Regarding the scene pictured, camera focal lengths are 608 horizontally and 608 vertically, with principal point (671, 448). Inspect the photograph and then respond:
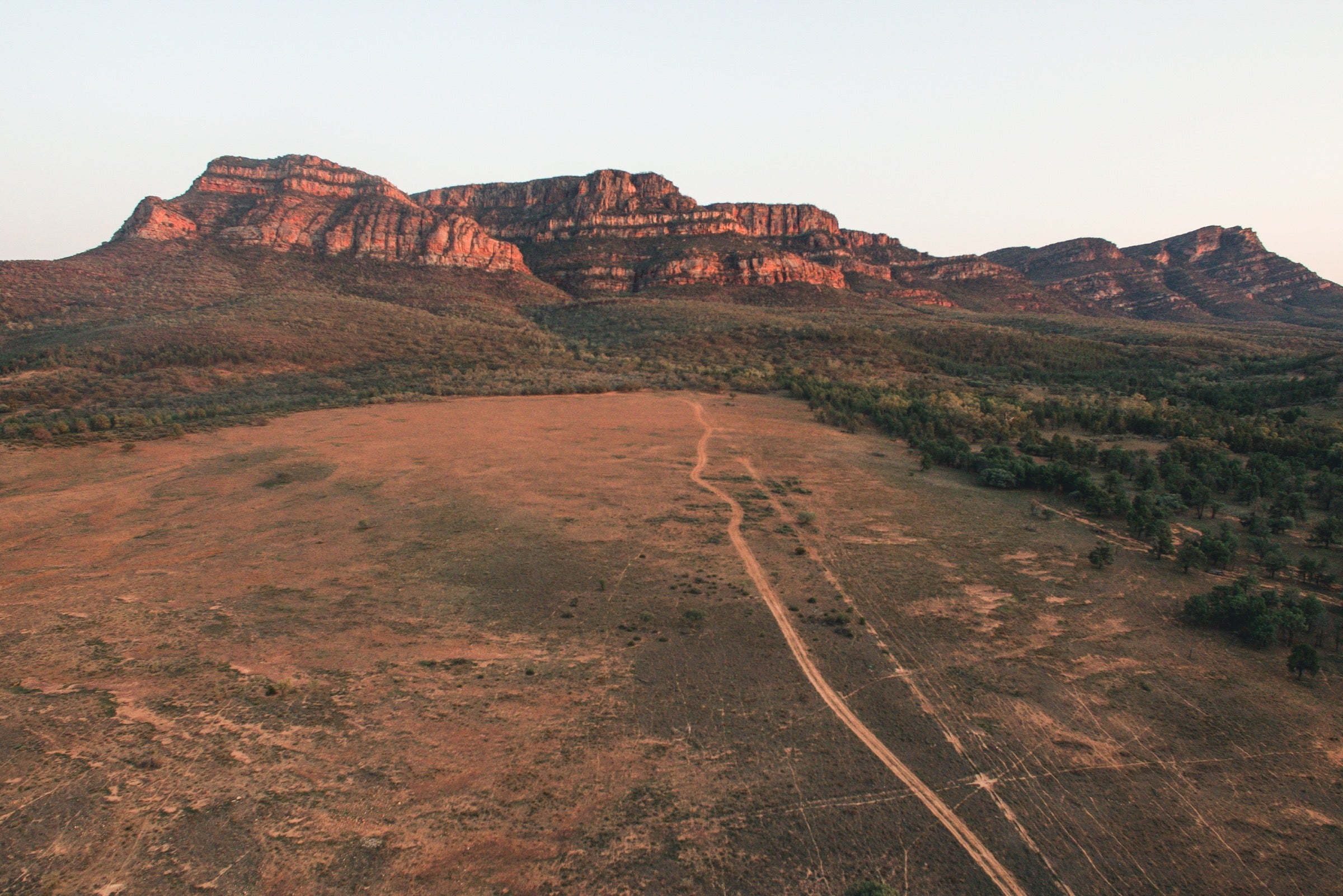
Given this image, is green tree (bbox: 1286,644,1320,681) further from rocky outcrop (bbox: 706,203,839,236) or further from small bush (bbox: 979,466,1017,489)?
rocky outcrop (bbox: 706,203,839,236)

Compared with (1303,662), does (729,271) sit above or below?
above

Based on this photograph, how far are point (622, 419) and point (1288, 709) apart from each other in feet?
106

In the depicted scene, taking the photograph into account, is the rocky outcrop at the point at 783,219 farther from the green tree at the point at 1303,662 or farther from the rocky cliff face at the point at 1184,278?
the green tree at the point at 1303,662


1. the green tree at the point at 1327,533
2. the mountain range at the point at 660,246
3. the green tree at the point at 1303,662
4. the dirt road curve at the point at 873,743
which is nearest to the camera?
the dirt road curve at the point at 873,743

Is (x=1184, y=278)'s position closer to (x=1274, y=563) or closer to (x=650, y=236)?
(x=650, y=236)

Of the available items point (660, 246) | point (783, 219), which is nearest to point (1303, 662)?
point (660, 246)

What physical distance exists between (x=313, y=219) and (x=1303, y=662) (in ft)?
417

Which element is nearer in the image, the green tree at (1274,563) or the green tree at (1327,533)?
the green tree at (1274,563)

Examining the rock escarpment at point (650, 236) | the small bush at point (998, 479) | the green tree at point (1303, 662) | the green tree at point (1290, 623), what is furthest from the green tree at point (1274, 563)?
the rock escarpment at point (650, 236)

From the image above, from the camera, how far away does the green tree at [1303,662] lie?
1341cm

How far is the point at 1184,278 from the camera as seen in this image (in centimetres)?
16262

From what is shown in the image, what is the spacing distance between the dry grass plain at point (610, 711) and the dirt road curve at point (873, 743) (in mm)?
164

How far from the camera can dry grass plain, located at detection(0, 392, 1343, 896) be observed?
8.40m

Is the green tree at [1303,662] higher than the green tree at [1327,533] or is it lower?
lower
